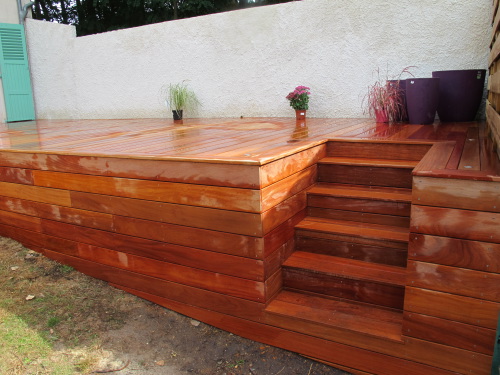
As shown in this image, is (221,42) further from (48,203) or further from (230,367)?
(230,367)

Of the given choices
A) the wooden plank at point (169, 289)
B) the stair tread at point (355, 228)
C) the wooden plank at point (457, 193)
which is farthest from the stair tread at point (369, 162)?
the wooden plank at point (169, 289)

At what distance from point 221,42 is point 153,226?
3.87 meters

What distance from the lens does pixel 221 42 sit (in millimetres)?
5609

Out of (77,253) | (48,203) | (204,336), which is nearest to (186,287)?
(204,336)

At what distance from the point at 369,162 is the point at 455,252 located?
1.05m

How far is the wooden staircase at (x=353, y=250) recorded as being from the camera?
2039mm

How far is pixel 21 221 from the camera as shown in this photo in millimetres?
3193

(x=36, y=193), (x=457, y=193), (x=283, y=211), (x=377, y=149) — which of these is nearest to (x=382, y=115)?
(x=377, y=149)

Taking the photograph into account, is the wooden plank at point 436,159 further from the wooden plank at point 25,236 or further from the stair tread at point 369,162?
the wooden plank at point 25,236

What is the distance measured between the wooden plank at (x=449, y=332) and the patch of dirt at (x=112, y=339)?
0.45 m

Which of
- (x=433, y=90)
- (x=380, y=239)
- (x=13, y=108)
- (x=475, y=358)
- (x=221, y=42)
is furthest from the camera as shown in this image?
(x=13, y=108)

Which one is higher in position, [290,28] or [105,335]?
[290,28]

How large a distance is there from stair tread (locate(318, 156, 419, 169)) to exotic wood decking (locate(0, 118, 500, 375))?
0.5 inches

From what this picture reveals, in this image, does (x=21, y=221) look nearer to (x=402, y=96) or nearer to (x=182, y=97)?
(x=182, y=97)
